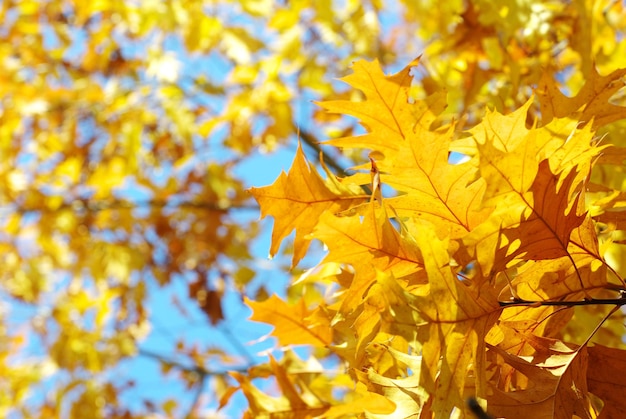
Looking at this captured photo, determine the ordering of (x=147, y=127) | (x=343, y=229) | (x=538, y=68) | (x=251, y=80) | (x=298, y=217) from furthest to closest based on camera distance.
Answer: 1. (x=147, y=127)
2. (x=251, y=80)
3. (x=538, y=68)
4. (x=298, y=217)
5. (x=343, y=229)

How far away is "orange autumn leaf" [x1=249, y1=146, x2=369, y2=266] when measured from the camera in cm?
75

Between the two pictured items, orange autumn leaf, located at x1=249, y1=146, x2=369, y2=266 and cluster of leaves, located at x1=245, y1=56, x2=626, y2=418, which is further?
orange autumn leaf, located at x1=249, y1=146, x2=369, y2=266

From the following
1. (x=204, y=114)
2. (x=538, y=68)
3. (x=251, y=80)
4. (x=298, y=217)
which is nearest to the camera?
(x=298, y=217)

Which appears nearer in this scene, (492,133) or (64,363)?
(492,133)

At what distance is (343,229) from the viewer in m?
0.64

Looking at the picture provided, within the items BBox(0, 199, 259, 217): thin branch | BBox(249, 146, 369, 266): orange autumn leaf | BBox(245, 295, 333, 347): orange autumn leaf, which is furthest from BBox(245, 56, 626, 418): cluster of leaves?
BBox(0, 199, 259, 217): thin branch

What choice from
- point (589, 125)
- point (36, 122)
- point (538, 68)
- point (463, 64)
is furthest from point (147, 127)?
point (589, 125)

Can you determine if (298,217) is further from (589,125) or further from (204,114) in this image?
(204,114)

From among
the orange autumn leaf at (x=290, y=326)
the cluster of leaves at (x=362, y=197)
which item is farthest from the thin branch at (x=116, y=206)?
the orange autumn leaf at (x=290, y=326)

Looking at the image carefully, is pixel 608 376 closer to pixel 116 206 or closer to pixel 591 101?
pixel 591 101

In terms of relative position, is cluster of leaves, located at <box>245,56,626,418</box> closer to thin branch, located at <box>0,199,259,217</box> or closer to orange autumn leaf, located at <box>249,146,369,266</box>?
orange autumn leaf, located at <box>249,146,369,266</box>

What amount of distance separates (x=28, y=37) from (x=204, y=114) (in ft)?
3.41

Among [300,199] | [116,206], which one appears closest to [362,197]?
[300,199]

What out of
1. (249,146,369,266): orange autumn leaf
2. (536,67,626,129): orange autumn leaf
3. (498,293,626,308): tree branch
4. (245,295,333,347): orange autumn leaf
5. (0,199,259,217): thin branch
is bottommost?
(498,293,626,308): tree branch
